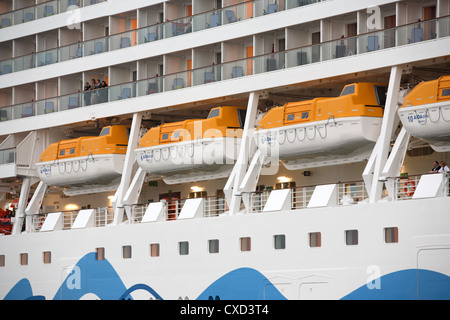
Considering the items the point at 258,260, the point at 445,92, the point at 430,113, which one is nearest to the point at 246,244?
the point at 258,260

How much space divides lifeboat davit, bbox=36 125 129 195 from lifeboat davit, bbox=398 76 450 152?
12.2m

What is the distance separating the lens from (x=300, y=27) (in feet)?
91.1

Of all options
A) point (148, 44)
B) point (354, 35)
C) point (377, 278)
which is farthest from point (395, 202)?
point (148, 44)

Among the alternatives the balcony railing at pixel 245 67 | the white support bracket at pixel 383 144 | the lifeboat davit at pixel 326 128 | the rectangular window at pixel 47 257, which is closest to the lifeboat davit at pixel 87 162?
the balcony railing at pixel 245 67

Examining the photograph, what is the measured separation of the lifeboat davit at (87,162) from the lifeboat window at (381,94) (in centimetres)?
1077

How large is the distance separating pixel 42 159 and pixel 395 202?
16507 mm

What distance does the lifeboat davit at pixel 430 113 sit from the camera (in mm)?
22781

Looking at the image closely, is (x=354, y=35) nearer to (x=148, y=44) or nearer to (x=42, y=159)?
(x=148, y=44)

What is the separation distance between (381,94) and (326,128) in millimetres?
1873

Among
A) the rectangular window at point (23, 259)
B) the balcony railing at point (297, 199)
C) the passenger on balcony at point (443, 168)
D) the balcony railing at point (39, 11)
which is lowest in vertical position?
the rectangular window at point (23, 259)

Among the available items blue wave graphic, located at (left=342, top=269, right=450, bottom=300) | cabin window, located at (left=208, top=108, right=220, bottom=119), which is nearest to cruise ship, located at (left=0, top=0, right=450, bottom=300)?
blue wave graphic, located at (left=342, top=269, right=450, bottom=300)

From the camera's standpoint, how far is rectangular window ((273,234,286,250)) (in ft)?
81.4

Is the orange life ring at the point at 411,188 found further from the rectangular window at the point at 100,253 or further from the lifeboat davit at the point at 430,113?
the rectangular window at the point at 100,253

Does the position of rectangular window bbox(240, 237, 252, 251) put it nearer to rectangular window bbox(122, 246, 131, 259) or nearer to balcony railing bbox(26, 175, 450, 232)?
balcony railing bbox(26, 175, 450, 232)
